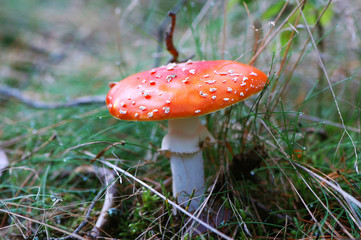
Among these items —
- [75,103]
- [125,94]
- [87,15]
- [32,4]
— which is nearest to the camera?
[125,94]

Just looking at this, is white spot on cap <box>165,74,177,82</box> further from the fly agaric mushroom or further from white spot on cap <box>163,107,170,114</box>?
white spot on cap <box>163,107,170,114</box>

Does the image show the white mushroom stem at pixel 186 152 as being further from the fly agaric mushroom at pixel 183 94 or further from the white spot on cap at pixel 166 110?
the white spot on cap at pixel 166 110

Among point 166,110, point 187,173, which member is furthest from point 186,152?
point 166,110

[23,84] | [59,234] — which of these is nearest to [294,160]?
[59,234]

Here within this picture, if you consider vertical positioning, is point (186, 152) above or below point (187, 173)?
above

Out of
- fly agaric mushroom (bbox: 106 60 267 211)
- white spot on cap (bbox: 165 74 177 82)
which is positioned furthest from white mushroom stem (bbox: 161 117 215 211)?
white spot on cap (bbox: 165 74 177 82)

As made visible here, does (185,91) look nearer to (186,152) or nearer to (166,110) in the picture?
(166,110)

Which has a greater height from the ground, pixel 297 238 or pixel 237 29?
pixel 237 29

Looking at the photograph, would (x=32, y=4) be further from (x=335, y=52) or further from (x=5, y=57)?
(x=335, y=52)
